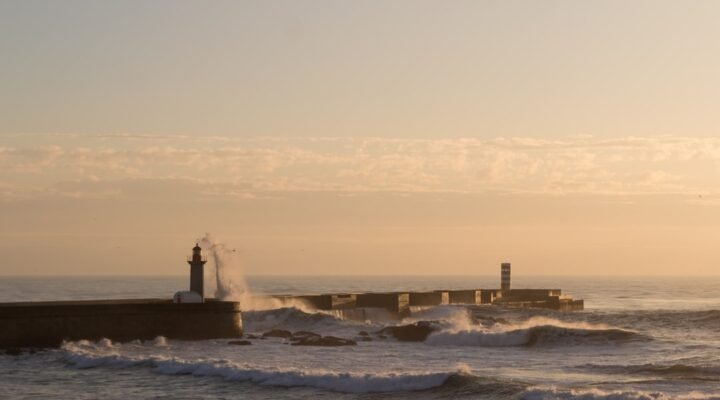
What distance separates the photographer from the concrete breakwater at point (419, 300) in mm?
48375

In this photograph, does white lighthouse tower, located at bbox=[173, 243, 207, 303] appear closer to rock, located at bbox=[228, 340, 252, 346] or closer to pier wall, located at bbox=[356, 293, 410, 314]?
rock, located at bbox=[228, 340, 252, 346]

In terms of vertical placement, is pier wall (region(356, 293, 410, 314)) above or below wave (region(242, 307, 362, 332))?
above

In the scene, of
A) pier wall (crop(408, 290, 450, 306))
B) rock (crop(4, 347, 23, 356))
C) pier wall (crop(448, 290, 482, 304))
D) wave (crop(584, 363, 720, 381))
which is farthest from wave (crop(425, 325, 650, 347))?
pier wall (crop(448, 290, 482, 304))

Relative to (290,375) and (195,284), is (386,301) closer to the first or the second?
(195,284)

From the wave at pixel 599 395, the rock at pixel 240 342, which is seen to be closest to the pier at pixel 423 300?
the rock at pixel 240 342

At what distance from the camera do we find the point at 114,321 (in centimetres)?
3341

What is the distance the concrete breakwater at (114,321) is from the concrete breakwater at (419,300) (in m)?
13.0

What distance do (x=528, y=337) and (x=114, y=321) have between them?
1333cm

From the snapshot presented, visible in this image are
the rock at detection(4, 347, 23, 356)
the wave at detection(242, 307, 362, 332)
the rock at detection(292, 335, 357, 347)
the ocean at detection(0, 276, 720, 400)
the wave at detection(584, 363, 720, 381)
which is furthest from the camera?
the wave at detection(242, 307, 362, 332)

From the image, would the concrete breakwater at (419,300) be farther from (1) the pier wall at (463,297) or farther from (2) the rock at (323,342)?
(2) the rock at (323,342)

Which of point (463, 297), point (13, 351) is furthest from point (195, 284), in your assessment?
point (463, 297)

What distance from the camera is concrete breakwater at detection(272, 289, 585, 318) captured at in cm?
4838

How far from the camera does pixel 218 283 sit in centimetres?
4953

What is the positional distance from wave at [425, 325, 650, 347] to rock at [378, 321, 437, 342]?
525mm
